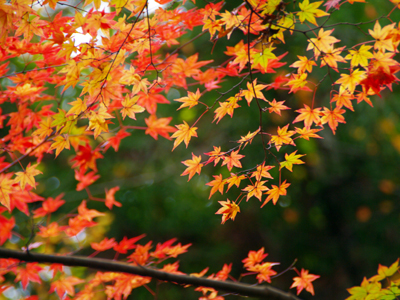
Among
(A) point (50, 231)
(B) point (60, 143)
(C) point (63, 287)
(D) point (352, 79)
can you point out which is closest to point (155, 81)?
(B) point (60, 143)

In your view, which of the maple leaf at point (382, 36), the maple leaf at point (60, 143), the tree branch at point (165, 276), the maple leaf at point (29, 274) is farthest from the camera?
the maple leaf at point (29, 274)

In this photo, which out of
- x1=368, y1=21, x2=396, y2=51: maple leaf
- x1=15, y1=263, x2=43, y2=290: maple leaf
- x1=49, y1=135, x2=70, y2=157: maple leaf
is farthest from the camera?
x1=15, y1=263, x2=43, y2=290: maple leaf

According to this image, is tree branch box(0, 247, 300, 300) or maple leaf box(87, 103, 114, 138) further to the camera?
tree branch box(0, 247, 300, 300)

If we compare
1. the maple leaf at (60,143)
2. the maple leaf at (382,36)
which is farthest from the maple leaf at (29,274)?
the maple leaf at (382,36)

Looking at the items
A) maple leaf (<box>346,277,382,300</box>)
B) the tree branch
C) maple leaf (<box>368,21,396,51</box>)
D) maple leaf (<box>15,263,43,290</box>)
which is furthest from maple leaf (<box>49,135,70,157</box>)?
maple leaf (<box>346,277,382,300</box>)

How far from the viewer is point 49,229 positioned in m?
1.74

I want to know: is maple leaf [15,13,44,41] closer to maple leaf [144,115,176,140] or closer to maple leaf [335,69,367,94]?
maple leaf [144,115,176,140]

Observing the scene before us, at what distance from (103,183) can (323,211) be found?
3206mm

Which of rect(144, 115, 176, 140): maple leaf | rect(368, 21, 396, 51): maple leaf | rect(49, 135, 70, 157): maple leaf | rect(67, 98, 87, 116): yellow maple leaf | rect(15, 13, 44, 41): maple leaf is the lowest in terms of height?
rect(144, 115, 176, 140): maple leaf

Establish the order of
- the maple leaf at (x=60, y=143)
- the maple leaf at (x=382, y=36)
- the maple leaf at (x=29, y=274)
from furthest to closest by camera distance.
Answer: the maple leaf at (x=29, y=274), the maple leaf at (x=60, y=143), the maple leaf at (x=382, y=36)

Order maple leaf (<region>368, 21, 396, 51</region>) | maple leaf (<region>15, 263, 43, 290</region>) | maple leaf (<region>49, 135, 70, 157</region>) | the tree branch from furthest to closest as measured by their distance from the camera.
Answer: maple leaf (<region>15, 263, 43, 290</region>) < the tree branch < maple leaf (<region>49, 135, 70, 157</region>) < maple leaf (<region>368, 21, 396, 51</region>)

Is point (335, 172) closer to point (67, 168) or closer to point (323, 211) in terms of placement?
point (323, 211)

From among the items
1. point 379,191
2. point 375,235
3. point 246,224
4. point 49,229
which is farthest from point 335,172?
point 49,229

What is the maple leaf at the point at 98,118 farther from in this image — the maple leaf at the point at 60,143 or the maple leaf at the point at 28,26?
the maple leaf at the point at 28,26
